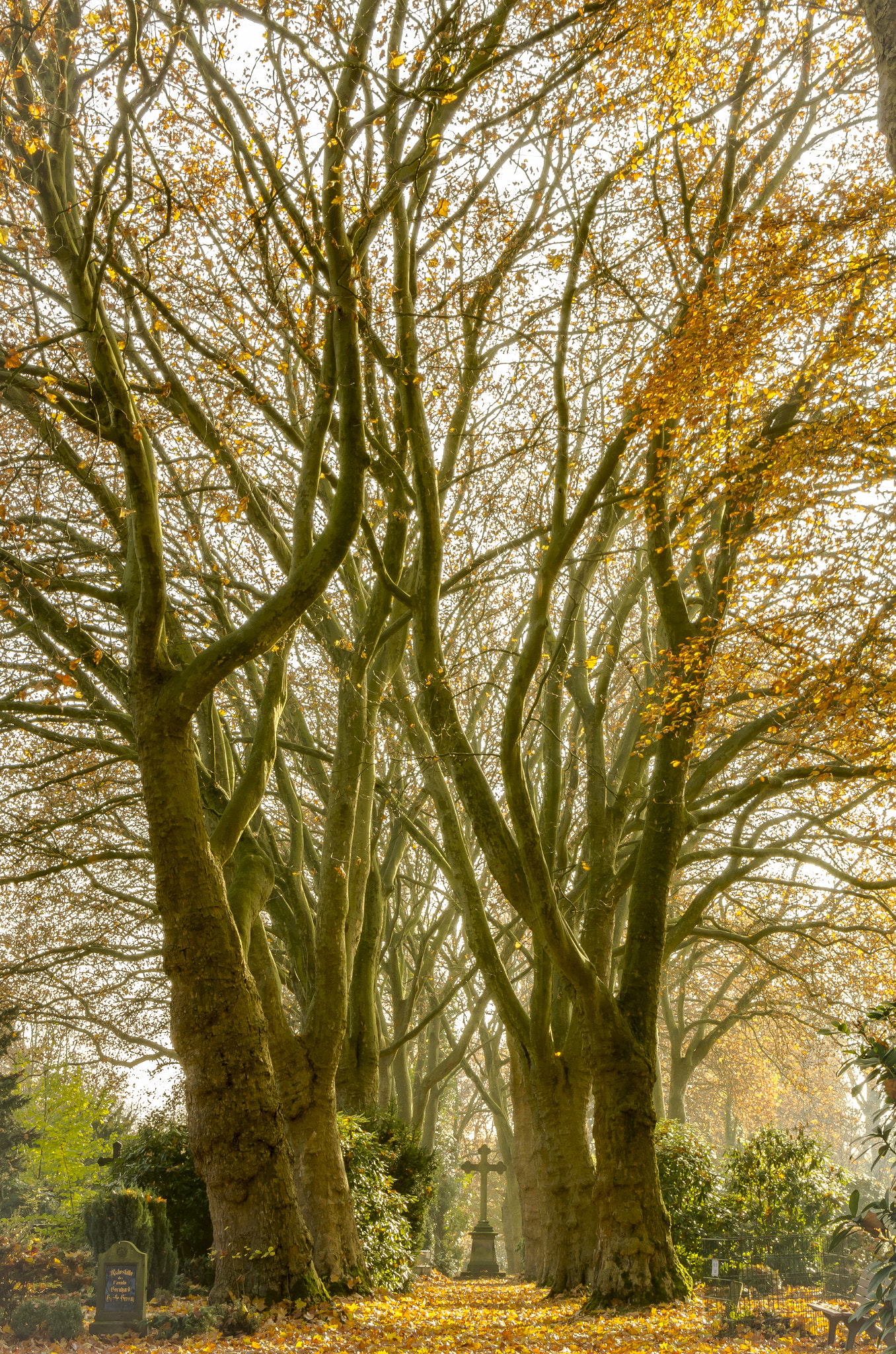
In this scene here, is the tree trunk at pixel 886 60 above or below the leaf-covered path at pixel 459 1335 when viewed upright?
above

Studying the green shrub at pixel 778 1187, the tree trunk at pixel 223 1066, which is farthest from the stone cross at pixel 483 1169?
the tree trunk at pixel 223 1066

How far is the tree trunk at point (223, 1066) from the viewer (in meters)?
5.49

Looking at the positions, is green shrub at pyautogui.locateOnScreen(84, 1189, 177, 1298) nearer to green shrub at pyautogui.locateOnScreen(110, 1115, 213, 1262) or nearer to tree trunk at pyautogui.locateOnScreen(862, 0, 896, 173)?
green shrub at pyautogui.locateOnScreen(110, 1115, 213, 1262)

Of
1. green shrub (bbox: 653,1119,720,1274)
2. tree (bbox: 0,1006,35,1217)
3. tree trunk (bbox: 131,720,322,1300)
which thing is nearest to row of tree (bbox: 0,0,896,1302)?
tree trunk (bbox: 131,720,322,1300)

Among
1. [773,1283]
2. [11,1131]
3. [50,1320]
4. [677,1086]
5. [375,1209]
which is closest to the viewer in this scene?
[50,1320]

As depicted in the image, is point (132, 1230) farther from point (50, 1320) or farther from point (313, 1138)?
point (313, 1138)

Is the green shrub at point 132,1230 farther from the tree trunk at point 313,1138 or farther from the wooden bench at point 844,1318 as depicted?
the wooden bench at point 844,1318

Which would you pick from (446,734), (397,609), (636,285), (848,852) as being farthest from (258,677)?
(848,852)

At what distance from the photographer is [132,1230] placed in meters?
8.62

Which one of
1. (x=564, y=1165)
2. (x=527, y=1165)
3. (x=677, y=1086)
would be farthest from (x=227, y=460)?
(x=677, y=1086)

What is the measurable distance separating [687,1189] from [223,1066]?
8401 millimetres

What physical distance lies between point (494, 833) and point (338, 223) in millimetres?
4687

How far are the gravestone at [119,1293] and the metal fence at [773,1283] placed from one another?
4.22 metres

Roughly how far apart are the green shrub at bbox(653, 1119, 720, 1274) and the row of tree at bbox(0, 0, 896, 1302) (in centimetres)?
181
